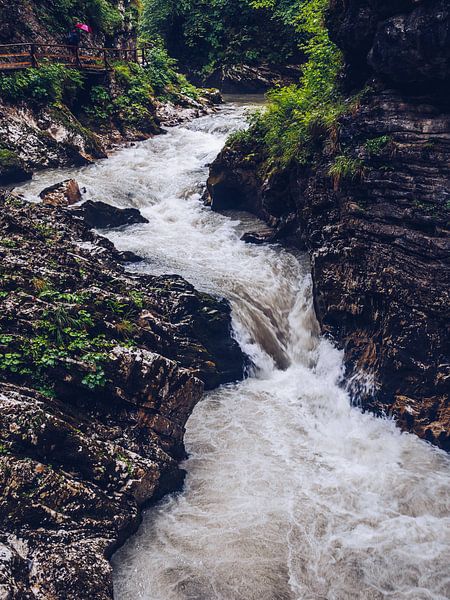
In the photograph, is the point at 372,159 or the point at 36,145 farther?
the point at 36,145

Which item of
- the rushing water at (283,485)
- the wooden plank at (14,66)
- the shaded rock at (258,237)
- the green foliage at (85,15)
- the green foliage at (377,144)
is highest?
the green foliage at (85,15)

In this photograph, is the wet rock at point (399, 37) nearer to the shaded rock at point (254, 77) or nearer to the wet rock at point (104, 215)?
the wet rock at point (104, 215)

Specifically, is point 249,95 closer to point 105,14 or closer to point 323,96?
point 105,14

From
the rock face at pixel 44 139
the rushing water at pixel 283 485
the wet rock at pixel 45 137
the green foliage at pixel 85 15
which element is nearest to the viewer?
the rushing water at pixel 283 485

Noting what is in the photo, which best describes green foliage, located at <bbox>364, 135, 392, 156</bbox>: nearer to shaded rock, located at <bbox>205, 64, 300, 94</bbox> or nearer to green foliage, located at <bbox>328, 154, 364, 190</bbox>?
green foliage, located at <bbox>328, 154, 364, 190</bbox>

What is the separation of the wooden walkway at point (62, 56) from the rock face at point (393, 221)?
13855mm

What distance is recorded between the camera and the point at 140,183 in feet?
63.8

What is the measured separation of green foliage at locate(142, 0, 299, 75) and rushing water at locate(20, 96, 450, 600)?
958 inches

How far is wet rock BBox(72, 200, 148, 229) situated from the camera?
16062mm

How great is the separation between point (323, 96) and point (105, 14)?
17.1 m

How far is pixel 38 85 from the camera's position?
2012 cm

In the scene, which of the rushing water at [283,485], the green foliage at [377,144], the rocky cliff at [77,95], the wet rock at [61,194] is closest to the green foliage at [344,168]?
the green foliage at [377,144]

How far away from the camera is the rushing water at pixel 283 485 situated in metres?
7.23

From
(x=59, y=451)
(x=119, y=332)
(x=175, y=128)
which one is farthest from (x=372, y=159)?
(x=175, y=128)
